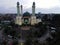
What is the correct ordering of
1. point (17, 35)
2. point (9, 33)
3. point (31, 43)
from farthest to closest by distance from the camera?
point (9, 33), point (17, 35), point (31, 43)

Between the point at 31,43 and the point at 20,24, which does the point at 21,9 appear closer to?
the point at 20,24

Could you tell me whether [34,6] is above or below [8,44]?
above

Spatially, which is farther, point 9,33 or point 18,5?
point 18,5

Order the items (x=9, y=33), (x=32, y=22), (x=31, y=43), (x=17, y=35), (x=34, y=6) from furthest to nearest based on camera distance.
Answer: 1. (x=32, y=22)
2. (x=34, y=6)
3. (x=9, y=33)
4. (x=17, y=35)
5. (x=31, y=43)

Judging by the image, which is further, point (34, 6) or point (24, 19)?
point (24, 19)

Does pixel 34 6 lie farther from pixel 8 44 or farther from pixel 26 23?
pixel 8 44

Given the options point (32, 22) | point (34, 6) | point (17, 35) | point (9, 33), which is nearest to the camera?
point (17, 35)

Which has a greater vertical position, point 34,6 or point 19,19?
point 34,6

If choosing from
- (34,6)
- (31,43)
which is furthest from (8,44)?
(34,6)

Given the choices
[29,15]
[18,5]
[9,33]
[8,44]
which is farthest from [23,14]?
[8,44]
